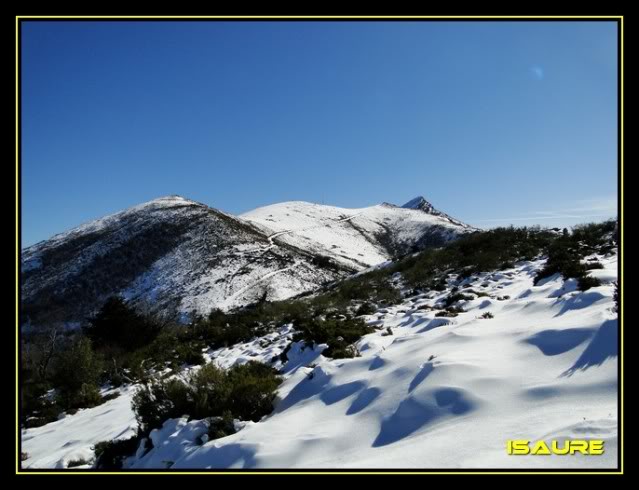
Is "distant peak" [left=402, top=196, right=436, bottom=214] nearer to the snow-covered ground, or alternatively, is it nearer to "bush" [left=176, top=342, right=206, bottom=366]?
"bush" [left=176, top=342, right=206, bottom=366]

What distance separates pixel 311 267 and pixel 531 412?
141 ft

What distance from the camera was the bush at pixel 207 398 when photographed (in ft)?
17.7

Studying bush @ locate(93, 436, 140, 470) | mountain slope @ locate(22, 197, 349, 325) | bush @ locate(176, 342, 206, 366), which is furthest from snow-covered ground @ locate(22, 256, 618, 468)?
mountain slope @ locate(22, 197, 349, 325)

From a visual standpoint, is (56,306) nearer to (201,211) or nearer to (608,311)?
(201,211)

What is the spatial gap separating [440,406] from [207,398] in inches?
143

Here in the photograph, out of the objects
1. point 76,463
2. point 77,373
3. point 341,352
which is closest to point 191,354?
point 77,373

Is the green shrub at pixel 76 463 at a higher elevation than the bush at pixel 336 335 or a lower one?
lower

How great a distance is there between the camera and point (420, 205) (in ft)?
365

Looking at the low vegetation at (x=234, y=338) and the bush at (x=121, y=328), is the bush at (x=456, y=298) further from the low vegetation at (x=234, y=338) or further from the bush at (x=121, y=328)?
the bush at (x=121, y=328)

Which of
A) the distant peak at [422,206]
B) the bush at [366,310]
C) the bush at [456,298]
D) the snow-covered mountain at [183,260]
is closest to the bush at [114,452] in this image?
the bush at [366,310]

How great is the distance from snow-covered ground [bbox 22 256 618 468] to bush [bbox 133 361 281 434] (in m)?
0.32

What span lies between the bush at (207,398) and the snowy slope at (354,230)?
45776 millimetres

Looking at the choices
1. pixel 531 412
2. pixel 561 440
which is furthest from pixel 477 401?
pixel 561 440
